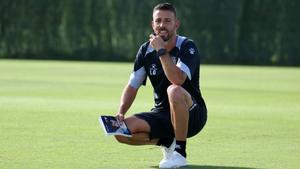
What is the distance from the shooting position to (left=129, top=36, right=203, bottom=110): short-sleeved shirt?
24.3 ft

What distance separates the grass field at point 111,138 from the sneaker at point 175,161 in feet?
0.52

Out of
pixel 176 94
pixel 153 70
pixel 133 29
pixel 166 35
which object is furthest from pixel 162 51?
pixel 133 29

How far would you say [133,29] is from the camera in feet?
120

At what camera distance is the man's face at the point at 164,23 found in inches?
288

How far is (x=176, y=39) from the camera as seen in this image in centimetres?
749

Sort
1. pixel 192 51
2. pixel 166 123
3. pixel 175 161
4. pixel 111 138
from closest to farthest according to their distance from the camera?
pixel 175 161
pixel 192 51
pixel 166 123
pixel 111 138

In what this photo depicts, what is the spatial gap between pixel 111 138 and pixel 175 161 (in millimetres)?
2448

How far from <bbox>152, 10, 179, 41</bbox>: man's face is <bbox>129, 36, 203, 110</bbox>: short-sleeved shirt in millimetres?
150

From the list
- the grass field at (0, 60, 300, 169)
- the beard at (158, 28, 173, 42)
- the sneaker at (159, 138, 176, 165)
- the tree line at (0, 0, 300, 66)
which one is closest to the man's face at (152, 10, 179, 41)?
the beard at (158, 28, 173, 42)

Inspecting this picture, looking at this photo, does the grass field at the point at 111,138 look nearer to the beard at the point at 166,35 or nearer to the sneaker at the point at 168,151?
the sneaker at the point at 168,151

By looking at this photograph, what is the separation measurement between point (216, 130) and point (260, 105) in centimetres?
390

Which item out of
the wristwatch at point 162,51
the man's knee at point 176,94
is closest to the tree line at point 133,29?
the man's knee at point 176,94

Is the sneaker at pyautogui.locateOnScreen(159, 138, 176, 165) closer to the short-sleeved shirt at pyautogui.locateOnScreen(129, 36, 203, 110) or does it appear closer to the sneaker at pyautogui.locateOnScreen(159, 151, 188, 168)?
the sneaker at pyautogui.locateOnScreen(159, 151, 188, 168)

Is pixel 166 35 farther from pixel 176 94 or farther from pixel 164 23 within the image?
pixel 176 94
